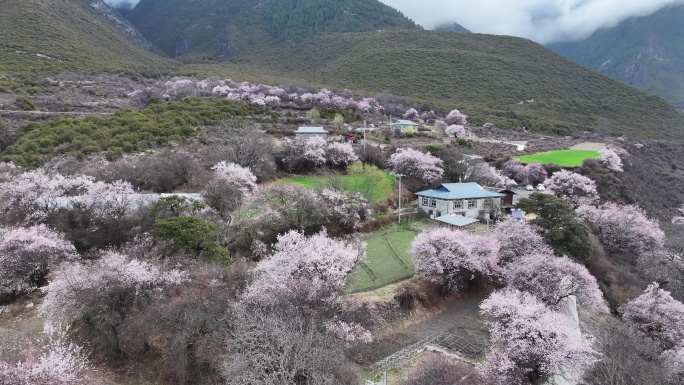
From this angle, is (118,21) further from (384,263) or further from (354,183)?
(384,263)

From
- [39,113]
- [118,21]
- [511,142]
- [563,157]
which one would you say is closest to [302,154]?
[39,113]

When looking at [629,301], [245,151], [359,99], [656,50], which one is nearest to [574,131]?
[359,99]

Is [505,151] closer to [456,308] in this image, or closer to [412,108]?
[412,108]

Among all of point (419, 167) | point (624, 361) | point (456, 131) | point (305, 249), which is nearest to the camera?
point (624, 361)

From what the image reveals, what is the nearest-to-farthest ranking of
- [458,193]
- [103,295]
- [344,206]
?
[103,295], [344,206], [458,193]

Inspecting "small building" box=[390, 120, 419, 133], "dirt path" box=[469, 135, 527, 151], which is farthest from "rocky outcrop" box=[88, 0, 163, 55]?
"dirt path" box=[469, 135, 527, 151]

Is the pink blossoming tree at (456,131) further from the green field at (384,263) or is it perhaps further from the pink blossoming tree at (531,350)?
the pink blossoming tree at (531,350)
